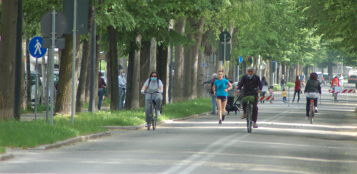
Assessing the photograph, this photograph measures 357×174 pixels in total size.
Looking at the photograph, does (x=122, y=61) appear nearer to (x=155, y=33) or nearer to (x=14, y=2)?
(x=155, y=33)

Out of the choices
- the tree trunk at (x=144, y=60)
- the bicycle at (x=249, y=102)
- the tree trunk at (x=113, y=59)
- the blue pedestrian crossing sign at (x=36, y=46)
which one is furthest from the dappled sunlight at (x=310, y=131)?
the tree trunk at (x=144, y=60)

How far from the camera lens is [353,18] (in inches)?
674

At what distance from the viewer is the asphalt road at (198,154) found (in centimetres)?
927

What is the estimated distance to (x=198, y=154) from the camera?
429 inches

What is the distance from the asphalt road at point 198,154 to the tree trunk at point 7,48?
2.85 metres

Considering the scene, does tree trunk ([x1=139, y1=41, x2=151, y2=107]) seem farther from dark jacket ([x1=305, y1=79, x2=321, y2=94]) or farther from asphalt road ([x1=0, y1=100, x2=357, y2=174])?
asphalt road ([x1=0, y1=100, x2=357, y2=174])

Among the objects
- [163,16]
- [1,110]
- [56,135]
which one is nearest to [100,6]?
[163,16]

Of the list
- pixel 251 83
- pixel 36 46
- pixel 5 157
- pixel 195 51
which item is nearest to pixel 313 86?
pixel 251 83

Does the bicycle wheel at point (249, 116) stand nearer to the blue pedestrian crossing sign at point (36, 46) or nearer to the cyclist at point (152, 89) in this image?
the cyclist at point (152, 89)

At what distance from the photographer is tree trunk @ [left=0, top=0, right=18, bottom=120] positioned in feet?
48.6

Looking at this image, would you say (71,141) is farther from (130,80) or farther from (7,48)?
(130,80)

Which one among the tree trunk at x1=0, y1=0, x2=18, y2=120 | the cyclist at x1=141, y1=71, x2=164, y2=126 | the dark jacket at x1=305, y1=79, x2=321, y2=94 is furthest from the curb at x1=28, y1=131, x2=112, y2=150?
the dark jacket at x1=305, y1=79, x2=321, y2=94

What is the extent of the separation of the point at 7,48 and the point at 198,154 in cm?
655

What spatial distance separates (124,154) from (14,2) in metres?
6.05
